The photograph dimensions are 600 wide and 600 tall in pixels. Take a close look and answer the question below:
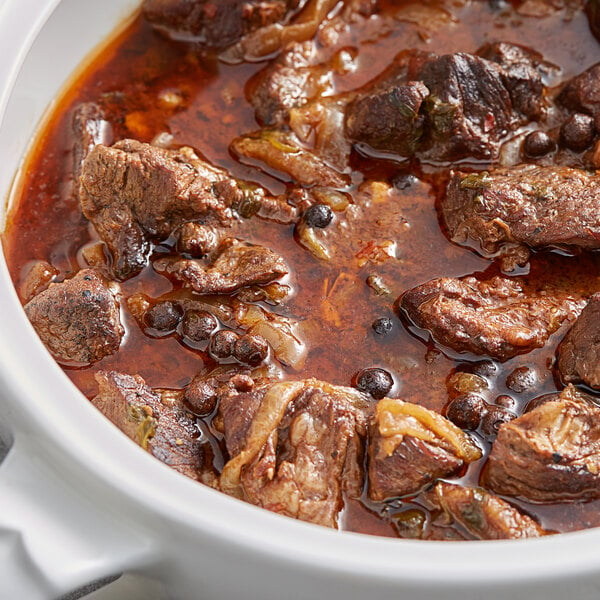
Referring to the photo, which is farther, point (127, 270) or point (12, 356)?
point (127, 270)

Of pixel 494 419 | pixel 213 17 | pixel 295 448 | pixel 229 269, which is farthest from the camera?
pixel 213 17

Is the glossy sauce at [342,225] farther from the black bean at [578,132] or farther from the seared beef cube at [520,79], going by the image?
the black bean at [578,132]

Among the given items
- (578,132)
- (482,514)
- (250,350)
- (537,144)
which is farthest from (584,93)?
(482,514)

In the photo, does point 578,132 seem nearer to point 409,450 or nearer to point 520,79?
point 520,79

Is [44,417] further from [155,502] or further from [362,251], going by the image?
[362,251]

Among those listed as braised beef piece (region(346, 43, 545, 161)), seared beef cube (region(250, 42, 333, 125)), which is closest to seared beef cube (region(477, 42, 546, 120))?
braised beef piece (region(346, 43, 545, 161))

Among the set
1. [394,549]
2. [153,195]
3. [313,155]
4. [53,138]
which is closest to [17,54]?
[53,138]

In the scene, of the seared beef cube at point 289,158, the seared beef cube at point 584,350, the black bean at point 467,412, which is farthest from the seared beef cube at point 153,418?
the seared beef cube at point 584,350
